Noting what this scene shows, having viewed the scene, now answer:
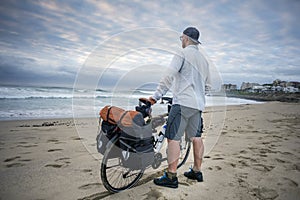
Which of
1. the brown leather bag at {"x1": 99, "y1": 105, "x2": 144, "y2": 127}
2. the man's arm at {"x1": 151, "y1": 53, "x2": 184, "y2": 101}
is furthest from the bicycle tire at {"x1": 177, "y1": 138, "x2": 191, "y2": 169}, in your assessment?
the brown leather bag at {"x1": 99, "y1": 105, "x2": 144, "y2": 127}

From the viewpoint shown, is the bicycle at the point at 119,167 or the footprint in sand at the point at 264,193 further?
the footprint in sand at the point at 264,193

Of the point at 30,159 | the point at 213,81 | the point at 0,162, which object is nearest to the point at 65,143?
the point at 30,159

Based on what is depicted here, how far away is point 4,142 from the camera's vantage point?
4.50 metres

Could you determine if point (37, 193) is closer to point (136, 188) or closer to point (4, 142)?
point (136, 188)

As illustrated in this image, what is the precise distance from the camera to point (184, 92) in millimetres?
2496

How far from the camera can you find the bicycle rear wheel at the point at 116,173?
2271mm

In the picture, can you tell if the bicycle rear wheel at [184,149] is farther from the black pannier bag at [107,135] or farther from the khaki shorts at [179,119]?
the black pannier bag at [107,135]

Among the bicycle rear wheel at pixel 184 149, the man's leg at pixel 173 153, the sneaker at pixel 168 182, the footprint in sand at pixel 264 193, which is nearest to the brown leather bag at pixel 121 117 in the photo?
the man's leg at pixel 173 153

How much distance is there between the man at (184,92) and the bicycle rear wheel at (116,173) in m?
0.34

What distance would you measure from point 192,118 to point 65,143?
3.41 metres

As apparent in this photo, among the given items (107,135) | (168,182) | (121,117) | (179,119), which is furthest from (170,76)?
(168,182)

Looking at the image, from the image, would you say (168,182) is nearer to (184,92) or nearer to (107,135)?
(107,135)

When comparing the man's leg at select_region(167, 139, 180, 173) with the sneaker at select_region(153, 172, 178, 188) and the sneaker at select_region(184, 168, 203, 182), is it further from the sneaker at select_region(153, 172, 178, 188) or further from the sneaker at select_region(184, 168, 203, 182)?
the sneaker at select_region(184, 168, 203, 182)

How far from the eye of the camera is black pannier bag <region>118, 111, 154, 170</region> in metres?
2.28
